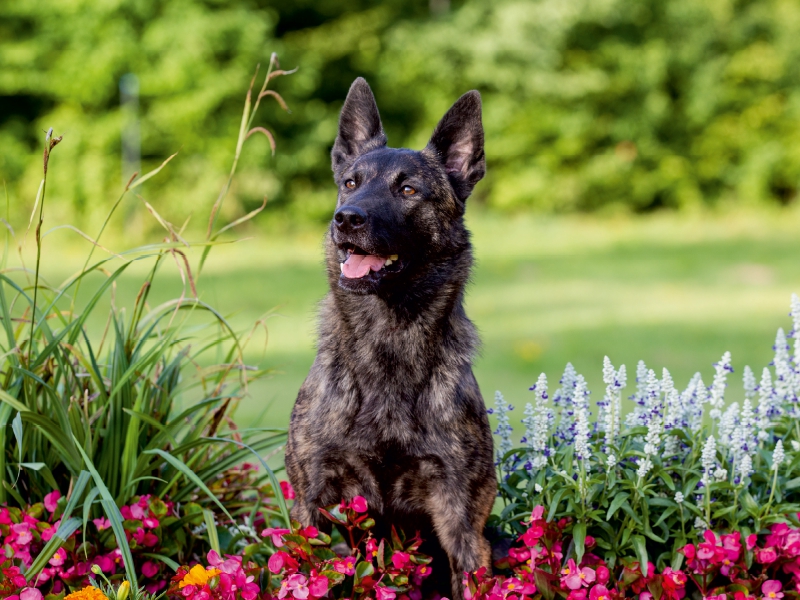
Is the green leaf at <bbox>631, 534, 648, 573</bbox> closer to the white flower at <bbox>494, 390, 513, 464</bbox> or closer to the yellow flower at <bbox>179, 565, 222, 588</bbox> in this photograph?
the white flower at <bbox>494, 390, 513, 464</bbox>

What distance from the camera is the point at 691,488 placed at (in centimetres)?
269

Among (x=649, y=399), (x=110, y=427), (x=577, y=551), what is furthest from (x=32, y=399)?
(x=649, y=399)

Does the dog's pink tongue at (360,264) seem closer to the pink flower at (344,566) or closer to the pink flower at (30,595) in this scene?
the pink flower at (344,566)

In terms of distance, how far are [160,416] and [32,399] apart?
16.4 inches

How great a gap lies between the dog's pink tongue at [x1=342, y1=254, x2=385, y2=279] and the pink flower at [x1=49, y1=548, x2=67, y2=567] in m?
1.14

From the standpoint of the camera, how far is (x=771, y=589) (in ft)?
8.39

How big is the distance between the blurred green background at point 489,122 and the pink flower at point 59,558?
816cm

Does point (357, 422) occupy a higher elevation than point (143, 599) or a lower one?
higher

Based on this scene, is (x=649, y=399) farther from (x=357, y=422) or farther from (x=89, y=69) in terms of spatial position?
(x=89, y=69)

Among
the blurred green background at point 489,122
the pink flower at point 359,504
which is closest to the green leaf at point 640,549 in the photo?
the pink flower at point 359,504

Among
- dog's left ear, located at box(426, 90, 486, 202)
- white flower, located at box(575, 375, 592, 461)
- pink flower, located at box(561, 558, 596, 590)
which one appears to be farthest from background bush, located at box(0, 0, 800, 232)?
pink flower, located at box(561, 558, 596, 590)

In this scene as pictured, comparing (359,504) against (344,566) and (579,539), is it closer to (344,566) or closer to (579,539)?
(344,566)

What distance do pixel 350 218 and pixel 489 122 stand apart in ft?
48.4

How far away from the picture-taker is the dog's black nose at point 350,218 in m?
2.64
